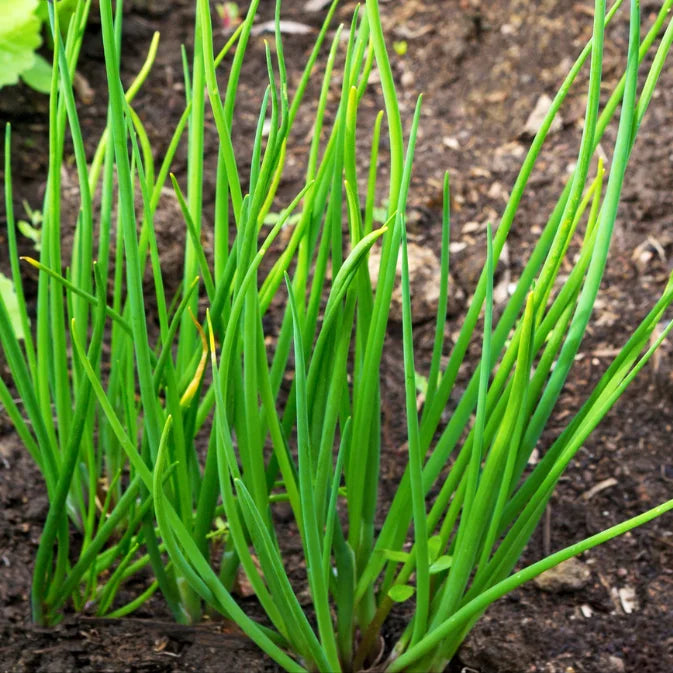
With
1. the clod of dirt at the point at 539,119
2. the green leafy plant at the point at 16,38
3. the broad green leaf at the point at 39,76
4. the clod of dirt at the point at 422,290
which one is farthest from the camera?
the clod of dirt at the point at 539,119

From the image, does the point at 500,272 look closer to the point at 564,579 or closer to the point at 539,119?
the point at 539,119

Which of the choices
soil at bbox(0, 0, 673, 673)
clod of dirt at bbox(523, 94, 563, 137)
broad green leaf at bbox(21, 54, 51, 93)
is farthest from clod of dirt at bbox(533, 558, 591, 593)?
broad green leaf at bbox(21, 54, 51, 93)

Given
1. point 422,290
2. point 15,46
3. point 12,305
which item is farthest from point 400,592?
point 15,46

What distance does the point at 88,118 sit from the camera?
1896 millimetres

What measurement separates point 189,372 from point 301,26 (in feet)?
4.88

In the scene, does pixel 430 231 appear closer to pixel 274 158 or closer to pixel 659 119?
pixel 659 119

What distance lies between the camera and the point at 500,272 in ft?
5.40

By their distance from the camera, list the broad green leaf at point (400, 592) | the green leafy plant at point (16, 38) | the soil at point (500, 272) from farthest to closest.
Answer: the green leafy plant at point (16, 38) < the soil at point (500, 272) < the broad green leaf at point (400, 592)

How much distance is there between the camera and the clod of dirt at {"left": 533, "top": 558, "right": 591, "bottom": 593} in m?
1.12

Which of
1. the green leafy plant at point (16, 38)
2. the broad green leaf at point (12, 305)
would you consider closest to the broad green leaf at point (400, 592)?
the broad green leaf at point (12, 305)

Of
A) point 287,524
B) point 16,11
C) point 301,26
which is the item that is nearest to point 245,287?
point 287,524

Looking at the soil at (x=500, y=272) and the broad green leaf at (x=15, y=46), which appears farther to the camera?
the broad green leaf at (x=15, y=46)

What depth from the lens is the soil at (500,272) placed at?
1015mm

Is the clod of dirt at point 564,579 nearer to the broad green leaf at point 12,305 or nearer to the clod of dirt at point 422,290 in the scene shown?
the clod of dirt at point 422,290
